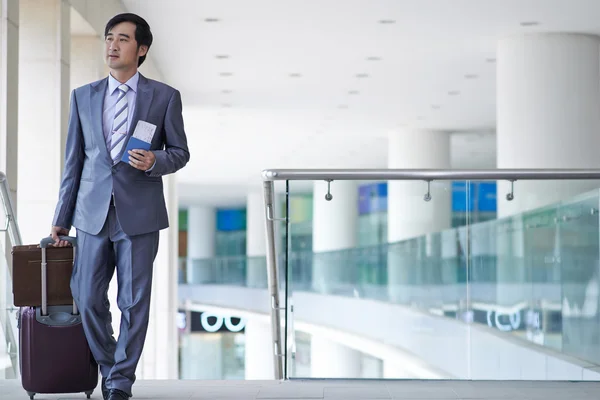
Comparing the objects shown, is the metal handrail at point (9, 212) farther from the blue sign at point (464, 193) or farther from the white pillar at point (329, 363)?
the blue sign at point (464, 193)

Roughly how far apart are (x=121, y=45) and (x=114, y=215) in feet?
2.17

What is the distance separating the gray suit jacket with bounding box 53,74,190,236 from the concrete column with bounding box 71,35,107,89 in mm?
6255

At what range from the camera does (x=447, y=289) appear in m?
6.12

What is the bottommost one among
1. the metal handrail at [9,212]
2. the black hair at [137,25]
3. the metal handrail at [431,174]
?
the metal handrail at [9,212]

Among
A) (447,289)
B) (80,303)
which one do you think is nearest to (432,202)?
(447,289)

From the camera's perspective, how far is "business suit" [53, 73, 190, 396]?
3857 mm

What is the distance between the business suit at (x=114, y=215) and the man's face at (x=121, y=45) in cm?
13

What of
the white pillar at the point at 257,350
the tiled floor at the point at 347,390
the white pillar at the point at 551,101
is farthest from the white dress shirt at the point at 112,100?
the white pillar at the point at 257,350

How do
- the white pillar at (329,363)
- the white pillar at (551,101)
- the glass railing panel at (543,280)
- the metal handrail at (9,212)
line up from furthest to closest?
the white pillar at (551,101) < the metal handrail at (9,212) < the glass railing panel at (543,280) < the white pillar at (329,363)

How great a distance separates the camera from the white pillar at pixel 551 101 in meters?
11.7

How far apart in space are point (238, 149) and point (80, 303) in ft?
66.3

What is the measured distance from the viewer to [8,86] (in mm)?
6953

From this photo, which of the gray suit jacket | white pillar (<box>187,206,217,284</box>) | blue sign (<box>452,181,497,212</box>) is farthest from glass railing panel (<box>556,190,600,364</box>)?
white pillar (<box>187,206,217,284</box>)

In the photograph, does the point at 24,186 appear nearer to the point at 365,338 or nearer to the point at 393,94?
the point at 365,338
